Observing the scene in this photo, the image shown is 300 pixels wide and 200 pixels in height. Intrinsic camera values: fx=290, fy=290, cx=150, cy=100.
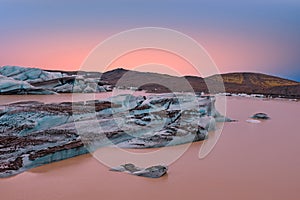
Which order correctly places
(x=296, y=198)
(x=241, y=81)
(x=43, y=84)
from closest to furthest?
(x=296, y=198)
(x=43, y=84)
(x=241, y=81)

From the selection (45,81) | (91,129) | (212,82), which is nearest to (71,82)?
(45,81)

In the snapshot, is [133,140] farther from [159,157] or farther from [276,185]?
[276,185]

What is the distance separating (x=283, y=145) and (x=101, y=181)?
639 centimetres

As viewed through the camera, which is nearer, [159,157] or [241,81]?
[159,157]

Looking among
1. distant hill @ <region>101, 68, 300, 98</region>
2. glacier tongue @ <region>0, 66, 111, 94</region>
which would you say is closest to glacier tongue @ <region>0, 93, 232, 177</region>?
glacier tongue @ <region>0, 66, 111, 94</region>

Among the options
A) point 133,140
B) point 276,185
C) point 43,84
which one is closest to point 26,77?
point 43,84

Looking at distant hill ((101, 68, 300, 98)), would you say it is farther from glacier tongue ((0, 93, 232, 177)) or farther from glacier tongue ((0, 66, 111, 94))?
glacier tongue ((0, 93, 232, 177))

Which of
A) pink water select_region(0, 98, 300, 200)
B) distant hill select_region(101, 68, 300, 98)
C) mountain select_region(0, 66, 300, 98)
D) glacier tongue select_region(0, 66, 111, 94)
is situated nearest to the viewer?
pink water select_region(0, 98, 300, 200)

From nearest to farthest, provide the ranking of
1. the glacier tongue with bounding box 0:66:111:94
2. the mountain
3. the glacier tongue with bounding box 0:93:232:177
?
the glacier tongue with bounding box 0:93:232:177
the mountain
the glacier tongue with bounding box 0:66:111:94

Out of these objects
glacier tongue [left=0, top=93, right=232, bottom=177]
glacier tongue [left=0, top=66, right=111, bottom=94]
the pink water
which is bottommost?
the pink water

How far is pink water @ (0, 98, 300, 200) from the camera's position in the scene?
17.5 feet

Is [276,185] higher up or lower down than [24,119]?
lower down

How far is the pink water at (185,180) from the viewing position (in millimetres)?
5332

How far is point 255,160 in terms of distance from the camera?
7637mm
